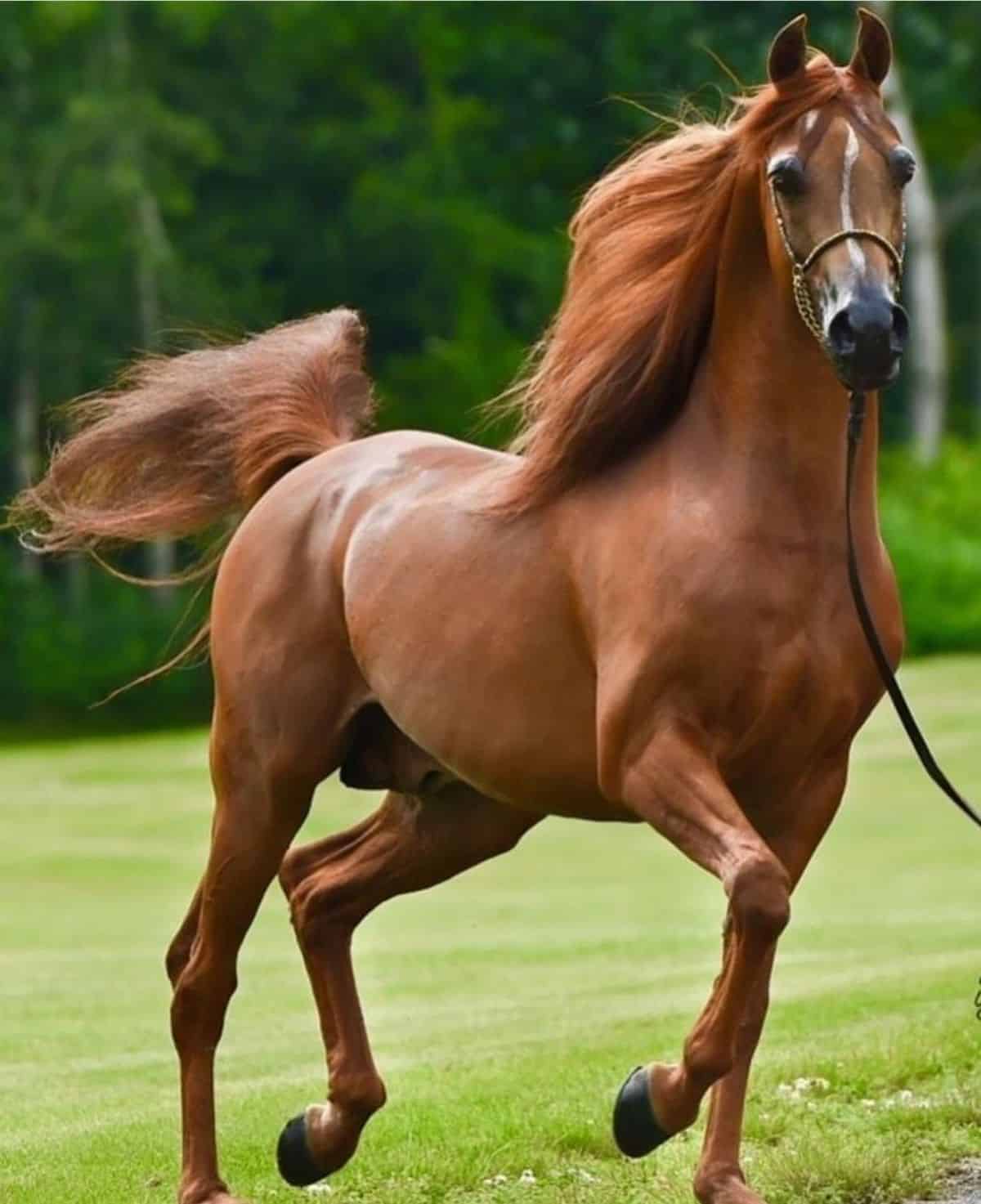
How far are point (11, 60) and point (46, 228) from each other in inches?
134

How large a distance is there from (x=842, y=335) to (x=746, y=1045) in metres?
1.63

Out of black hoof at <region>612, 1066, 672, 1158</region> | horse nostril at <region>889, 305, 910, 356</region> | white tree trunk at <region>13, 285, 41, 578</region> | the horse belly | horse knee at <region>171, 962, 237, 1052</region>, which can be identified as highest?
horse nostril at <region>889, 305, 910, 356</region>

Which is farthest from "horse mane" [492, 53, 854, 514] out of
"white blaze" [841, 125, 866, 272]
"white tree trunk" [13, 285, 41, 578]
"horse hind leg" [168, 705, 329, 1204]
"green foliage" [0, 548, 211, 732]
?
"white tree trunk" [13, 285, 41, 578]

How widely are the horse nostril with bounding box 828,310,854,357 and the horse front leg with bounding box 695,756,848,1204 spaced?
0.98 metres

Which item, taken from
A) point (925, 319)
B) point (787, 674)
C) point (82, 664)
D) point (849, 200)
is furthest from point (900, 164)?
point (925, 319)

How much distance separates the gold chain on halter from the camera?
5.45 m

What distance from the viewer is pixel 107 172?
37.2m

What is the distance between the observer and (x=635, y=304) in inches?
244

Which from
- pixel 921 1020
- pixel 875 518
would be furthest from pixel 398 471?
pixel 921 1020

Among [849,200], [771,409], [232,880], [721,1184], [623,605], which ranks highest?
[849,200]

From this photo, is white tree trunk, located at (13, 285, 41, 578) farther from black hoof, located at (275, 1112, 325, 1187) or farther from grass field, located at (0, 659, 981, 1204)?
black hoof, located at (275, 1112, 325, 1187)

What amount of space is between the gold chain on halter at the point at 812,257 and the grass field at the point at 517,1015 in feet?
6.50

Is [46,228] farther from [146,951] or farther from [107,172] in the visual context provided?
[146,951]

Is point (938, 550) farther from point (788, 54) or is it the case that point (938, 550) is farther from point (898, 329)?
point (898, 329)
